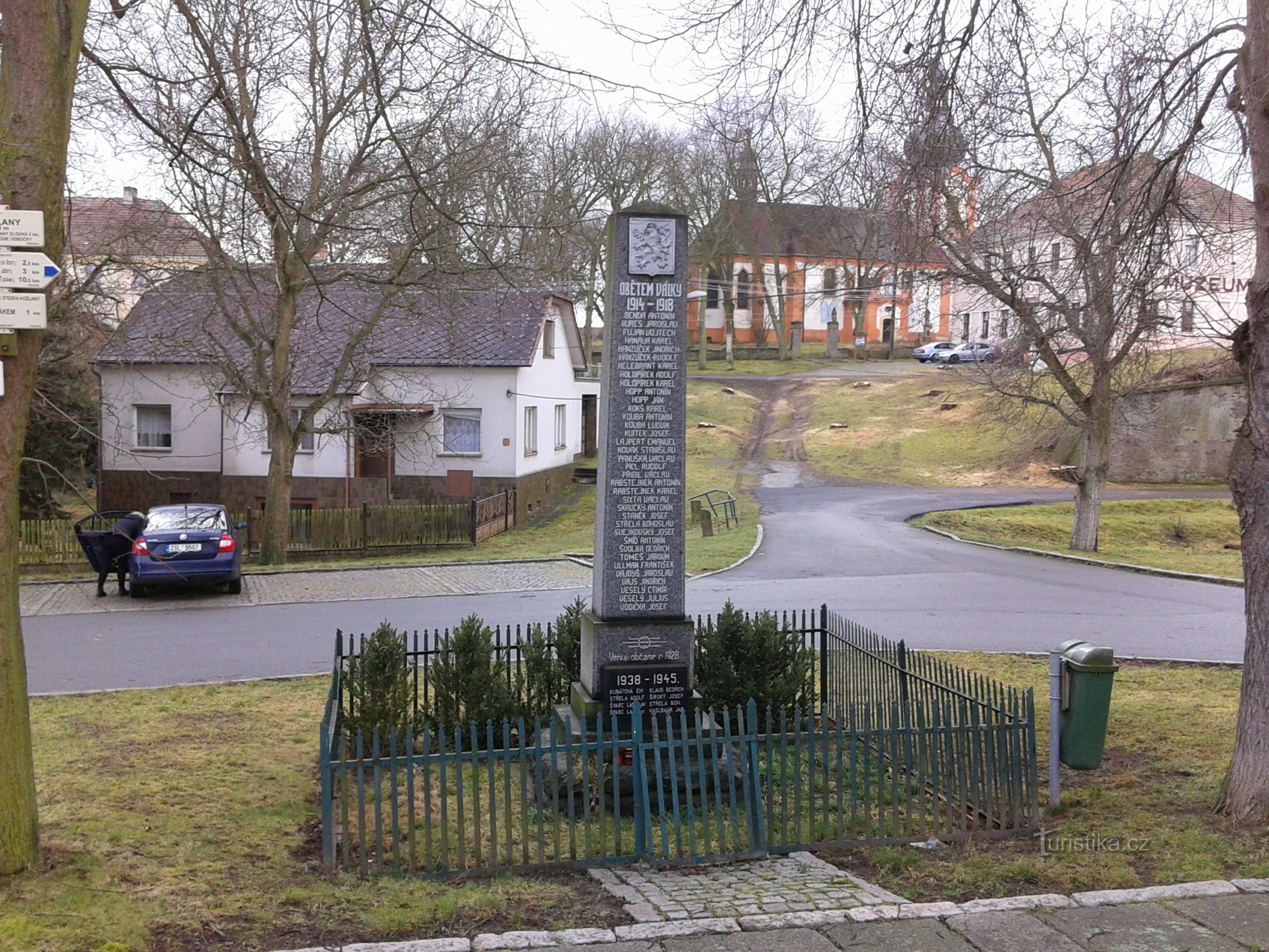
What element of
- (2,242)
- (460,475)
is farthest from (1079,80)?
(460,475)

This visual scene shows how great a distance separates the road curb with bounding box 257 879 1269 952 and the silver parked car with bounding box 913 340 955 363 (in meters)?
57.8

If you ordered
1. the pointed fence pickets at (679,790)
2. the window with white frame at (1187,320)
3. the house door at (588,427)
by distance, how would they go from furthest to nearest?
the house door at (588,427), the window with white frame at (1187,320), the pointed fence pickets at (679,790)

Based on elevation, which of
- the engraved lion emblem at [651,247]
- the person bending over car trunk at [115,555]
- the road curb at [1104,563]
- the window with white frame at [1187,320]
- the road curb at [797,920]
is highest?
the window with white frame at [1187,320]

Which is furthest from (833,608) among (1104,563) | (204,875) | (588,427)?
(588,427)

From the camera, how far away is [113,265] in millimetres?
18906

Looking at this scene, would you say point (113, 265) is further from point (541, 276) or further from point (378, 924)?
point (378, 924)

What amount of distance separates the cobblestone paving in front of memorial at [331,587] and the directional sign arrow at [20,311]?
485 inches

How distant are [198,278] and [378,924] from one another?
733 inches

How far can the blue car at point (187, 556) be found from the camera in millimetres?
17703

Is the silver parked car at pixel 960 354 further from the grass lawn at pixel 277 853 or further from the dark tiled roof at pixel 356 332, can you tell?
the grass lawn at pixel 277 853

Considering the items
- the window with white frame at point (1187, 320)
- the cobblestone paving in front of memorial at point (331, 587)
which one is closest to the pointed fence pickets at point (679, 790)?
the cobblestone paving in front of memorial at point (331, 587)

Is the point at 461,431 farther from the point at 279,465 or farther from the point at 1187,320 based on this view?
the point at 1187,320

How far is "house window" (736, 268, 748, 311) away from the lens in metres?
71.2

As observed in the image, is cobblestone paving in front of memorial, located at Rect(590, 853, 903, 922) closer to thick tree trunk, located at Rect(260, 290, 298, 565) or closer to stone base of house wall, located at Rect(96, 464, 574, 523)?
thick tree trunk, located at Rect(260, 290, 298, 565)
